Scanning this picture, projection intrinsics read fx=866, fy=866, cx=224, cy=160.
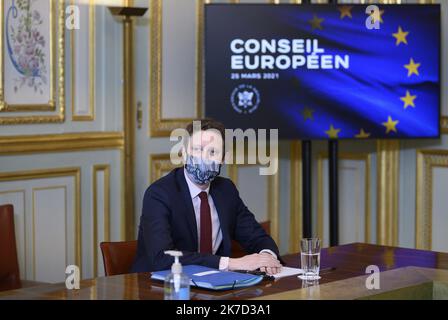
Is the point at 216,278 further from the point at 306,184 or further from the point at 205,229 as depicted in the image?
the point at 306,184

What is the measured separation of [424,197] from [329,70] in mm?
1019

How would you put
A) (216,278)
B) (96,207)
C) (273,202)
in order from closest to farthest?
(216,278) → (96,207) → (273,202)

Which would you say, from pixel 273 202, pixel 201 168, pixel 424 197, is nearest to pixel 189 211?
pixel 201 168

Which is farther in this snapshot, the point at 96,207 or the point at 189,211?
the point at 96,207

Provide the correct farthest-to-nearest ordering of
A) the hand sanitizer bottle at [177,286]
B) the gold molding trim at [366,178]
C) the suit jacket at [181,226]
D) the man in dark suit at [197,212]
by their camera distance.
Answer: the gold molding trim at [366,178] → the man in dark suit at [197,212] → the suit jacket at [181,226] → the hand sanitizer bottle at [177,286]

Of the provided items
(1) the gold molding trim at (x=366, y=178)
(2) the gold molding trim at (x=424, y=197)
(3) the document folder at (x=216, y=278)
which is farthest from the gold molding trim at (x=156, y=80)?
(3) the document folder at (x=216, y=278)

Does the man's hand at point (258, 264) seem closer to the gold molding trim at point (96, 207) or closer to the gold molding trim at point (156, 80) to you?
the gold molding trim at point (96, 207)

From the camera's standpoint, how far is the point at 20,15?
4.62 metres

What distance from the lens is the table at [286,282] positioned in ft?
7.55

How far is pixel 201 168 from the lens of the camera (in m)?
3.18

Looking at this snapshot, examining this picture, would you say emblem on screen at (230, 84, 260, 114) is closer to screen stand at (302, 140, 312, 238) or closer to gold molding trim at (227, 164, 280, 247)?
screen stand at (302, 140, 312, 238)

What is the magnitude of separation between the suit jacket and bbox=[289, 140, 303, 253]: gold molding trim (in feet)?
8.48

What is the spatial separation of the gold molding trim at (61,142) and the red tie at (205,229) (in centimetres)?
165

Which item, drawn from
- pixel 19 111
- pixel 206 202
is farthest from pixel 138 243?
pixel 19 111
